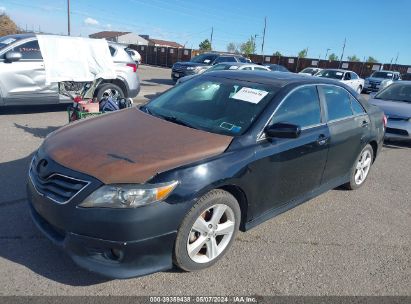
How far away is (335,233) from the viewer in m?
3.82

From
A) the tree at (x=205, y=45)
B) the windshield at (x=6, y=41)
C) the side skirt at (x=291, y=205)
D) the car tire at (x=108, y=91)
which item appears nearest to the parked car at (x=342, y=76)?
the car tire at (x=108, y=91)

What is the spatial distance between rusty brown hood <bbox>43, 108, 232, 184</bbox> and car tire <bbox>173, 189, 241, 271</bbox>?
37 cm

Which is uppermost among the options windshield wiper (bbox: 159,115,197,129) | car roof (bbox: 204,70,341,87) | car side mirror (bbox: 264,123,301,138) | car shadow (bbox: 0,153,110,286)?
car roof (bbox: 204,70,341,87)

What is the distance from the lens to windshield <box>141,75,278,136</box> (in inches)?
131

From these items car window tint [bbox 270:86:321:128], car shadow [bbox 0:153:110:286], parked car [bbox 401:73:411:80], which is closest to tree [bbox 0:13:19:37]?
parked car [bbox 401:73:411:80]

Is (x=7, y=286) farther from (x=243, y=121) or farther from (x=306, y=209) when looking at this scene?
(x=306, y=209)

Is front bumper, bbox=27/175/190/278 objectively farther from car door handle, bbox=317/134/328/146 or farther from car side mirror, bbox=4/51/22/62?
car side mirror, bbox=4/51/22/62

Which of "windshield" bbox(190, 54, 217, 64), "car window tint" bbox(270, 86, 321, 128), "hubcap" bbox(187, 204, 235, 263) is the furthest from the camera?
"windshield" bbox(190, 54, 217, 64)

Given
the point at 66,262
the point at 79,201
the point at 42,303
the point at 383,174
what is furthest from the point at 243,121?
the point at 383,174

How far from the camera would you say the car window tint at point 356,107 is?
15.1 ft

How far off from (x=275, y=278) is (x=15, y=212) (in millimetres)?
2654

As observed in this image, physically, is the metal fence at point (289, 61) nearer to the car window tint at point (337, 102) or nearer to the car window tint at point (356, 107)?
the car window tint at point (356, 107)

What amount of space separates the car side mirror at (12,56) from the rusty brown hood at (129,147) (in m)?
4.88

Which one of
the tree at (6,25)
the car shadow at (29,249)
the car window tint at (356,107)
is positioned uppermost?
the tree at (6,25)
